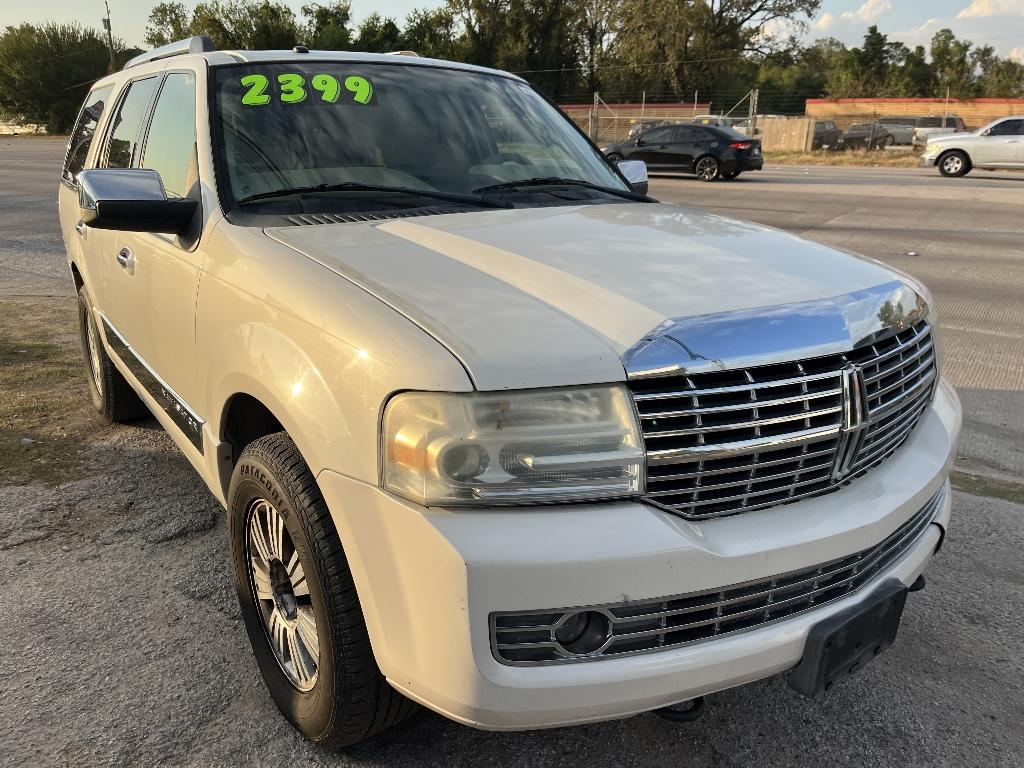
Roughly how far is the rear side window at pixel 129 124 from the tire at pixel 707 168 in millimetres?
19540

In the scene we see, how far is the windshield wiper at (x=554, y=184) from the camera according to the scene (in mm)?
3195

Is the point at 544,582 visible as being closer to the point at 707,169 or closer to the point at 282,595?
the point at 282,595

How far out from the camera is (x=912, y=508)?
86.7 inches

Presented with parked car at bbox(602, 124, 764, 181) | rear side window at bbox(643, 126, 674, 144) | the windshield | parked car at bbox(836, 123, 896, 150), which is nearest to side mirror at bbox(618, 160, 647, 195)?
the windshield

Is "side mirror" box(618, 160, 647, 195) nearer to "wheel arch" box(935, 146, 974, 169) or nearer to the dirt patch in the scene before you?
the dirt patch

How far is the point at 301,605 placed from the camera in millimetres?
2275

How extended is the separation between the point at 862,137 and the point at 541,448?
140 ft

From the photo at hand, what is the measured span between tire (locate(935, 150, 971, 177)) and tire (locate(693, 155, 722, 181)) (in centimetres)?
668

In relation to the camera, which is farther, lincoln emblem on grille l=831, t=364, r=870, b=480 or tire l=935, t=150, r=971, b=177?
tire l=935, t=150, r=971, b=177

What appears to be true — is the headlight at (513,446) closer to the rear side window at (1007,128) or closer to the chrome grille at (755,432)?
the chrome grille at (755,432)

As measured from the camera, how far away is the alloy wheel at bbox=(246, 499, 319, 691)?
2.24 meters

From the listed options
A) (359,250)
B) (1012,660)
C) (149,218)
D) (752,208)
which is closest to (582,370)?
(359,250)

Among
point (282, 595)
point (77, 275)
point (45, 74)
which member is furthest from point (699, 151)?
point (45, 74)

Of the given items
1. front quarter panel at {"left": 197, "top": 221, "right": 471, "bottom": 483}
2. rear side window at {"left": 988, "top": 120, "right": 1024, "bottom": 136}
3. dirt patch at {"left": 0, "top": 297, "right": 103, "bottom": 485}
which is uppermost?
rear side window at {"left": 988, "top": 120, "right": 1024, "bottom": 136}
